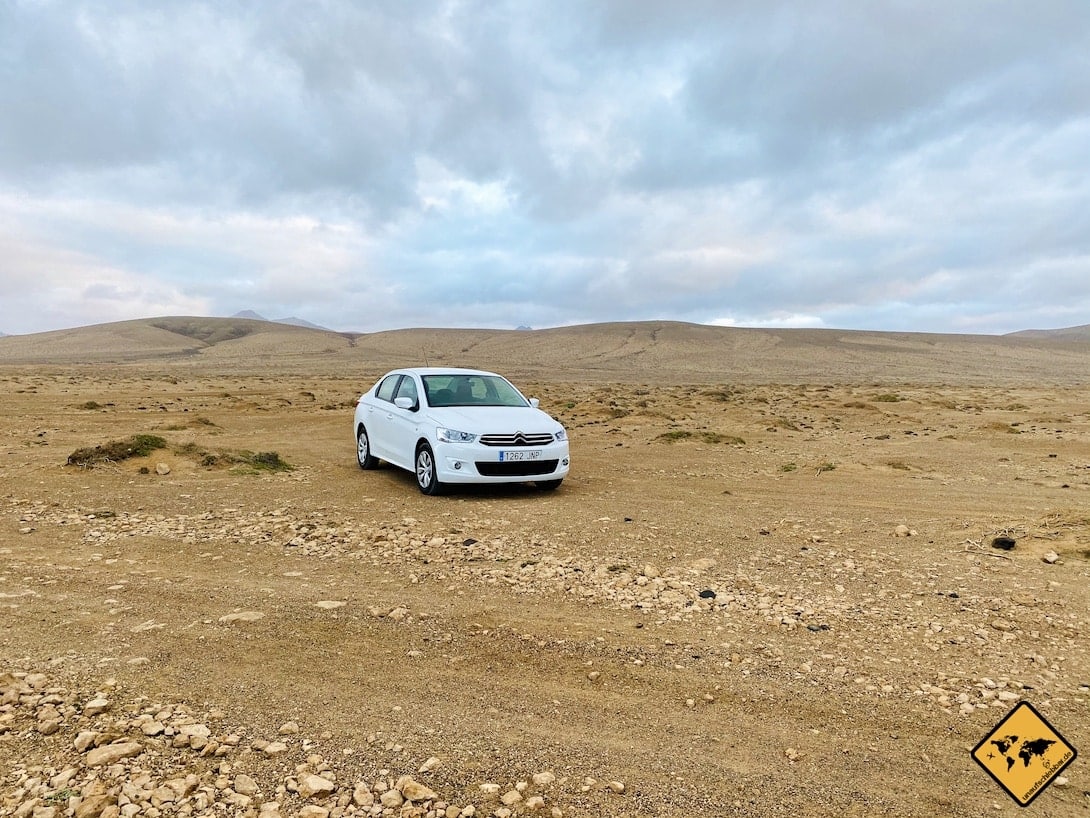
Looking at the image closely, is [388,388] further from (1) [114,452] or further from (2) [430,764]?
(2) [430,764]

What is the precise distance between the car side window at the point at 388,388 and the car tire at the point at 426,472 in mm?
1683

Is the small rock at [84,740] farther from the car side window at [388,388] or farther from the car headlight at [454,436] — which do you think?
the car side window at [388,388]

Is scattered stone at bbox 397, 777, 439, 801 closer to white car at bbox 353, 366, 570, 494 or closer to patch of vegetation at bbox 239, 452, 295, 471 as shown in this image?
white car at bbox 353, 366, 570, 494

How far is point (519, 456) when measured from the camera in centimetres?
863

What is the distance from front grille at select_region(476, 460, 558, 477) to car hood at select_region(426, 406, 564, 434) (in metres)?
0.40

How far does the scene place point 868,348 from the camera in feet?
238

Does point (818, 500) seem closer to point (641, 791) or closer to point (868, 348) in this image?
point (641, 791)

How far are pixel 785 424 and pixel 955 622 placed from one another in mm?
13208

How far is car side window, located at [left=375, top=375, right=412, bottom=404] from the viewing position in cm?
1073

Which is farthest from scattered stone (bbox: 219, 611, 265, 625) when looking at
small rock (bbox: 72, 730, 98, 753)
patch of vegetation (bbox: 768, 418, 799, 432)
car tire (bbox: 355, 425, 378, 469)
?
patch of vegetation (bbox: 768, 418, 799, 432)

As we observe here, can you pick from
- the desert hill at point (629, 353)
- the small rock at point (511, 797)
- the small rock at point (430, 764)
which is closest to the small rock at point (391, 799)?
the small rock at point (430, 764)

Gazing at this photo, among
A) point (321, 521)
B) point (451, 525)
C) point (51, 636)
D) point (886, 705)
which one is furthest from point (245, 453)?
point (886, 705)

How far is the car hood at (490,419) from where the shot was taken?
8727 millimetres

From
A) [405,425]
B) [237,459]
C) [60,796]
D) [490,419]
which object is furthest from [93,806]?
[237,459]
